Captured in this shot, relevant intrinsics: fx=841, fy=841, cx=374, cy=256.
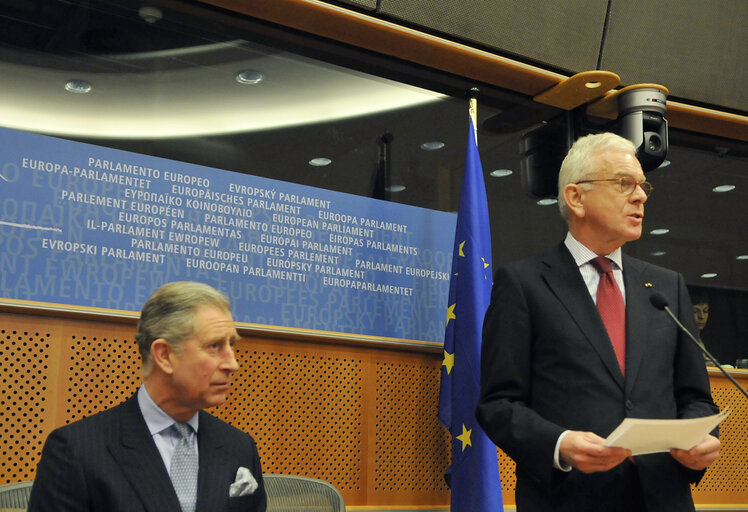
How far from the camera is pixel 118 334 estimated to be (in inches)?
137

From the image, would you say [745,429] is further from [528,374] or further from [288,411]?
[528,374]

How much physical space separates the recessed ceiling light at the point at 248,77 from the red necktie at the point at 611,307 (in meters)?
2.65

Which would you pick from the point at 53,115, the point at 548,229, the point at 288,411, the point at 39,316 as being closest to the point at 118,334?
the point at 39,316

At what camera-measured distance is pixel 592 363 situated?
7.06 ft

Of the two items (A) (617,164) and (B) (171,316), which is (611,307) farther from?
(B) (171,316)

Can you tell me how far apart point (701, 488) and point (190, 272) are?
3135mm

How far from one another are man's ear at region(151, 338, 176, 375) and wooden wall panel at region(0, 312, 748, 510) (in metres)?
1.48

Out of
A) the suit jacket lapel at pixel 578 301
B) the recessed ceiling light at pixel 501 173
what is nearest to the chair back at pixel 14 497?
the suit jacket lapel at pixel 578 301

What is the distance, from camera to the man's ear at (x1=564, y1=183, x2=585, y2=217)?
2.42m

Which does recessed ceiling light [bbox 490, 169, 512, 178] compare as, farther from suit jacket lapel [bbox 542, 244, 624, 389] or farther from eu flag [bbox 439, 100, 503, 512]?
suit jacket lapel [bbox 542, 244, 624, 389]

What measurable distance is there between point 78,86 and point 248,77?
91 cm

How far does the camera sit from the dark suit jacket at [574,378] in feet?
6.75

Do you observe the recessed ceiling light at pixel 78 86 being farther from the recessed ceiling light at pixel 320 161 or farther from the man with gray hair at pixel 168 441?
the man with gray hair at pixel 168 441

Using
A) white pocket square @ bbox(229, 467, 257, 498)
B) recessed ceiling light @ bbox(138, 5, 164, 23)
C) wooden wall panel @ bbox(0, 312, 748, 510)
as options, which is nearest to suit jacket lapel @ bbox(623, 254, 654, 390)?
white pocket square @ bbox(229, 467, 257, 498)
